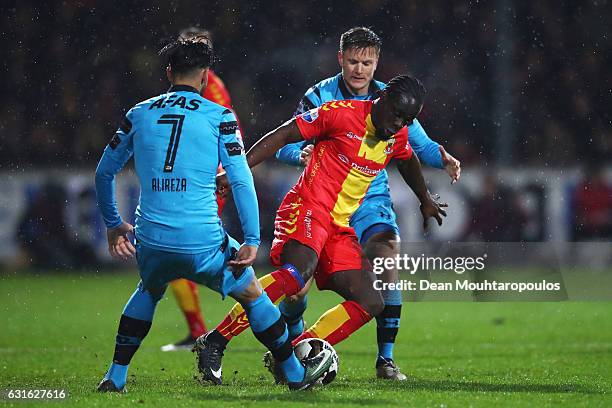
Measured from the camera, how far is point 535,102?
1695 cm

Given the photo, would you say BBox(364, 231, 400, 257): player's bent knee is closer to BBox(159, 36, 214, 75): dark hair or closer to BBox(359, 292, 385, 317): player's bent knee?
BBox(359, 292, 385, 317): player's bent knee

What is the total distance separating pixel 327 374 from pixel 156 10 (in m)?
12.1

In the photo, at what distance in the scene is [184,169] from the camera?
5.41m

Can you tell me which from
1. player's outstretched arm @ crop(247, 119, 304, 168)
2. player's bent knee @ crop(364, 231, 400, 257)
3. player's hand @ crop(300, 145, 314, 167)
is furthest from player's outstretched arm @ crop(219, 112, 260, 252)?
player's bent knee @ crop(364, 231, 400, 257)

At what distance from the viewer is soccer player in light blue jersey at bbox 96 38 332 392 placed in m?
5.40

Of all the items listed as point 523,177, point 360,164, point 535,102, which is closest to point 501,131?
point 523,177

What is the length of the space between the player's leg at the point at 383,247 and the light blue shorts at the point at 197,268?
148cm

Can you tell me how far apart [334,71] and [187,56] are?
10.1 m

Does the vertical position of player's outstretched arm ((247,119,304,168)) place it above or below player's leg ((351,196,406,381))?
above

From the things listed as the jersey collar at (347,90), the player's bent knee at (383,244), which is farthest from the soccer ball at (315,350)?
the jersey collar at (347,90)

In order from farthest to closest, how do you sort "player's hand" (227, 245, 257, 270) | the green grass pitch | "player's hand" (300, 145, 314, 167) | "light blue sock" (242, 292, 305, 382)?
"player's hand" (300, 145, 314, 167) < the green grass pitch < "light blue sock" (242, 292, 305, 382) < "player's hand" (227, 245, 257, 270)

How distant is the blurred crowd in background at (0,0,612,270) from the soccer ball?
9.09 m

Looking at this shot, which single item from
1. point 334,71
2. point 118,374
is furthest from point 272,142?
point 334,71

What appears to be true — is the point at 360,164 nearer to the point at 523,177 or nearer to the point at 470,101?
the point at 523,177
